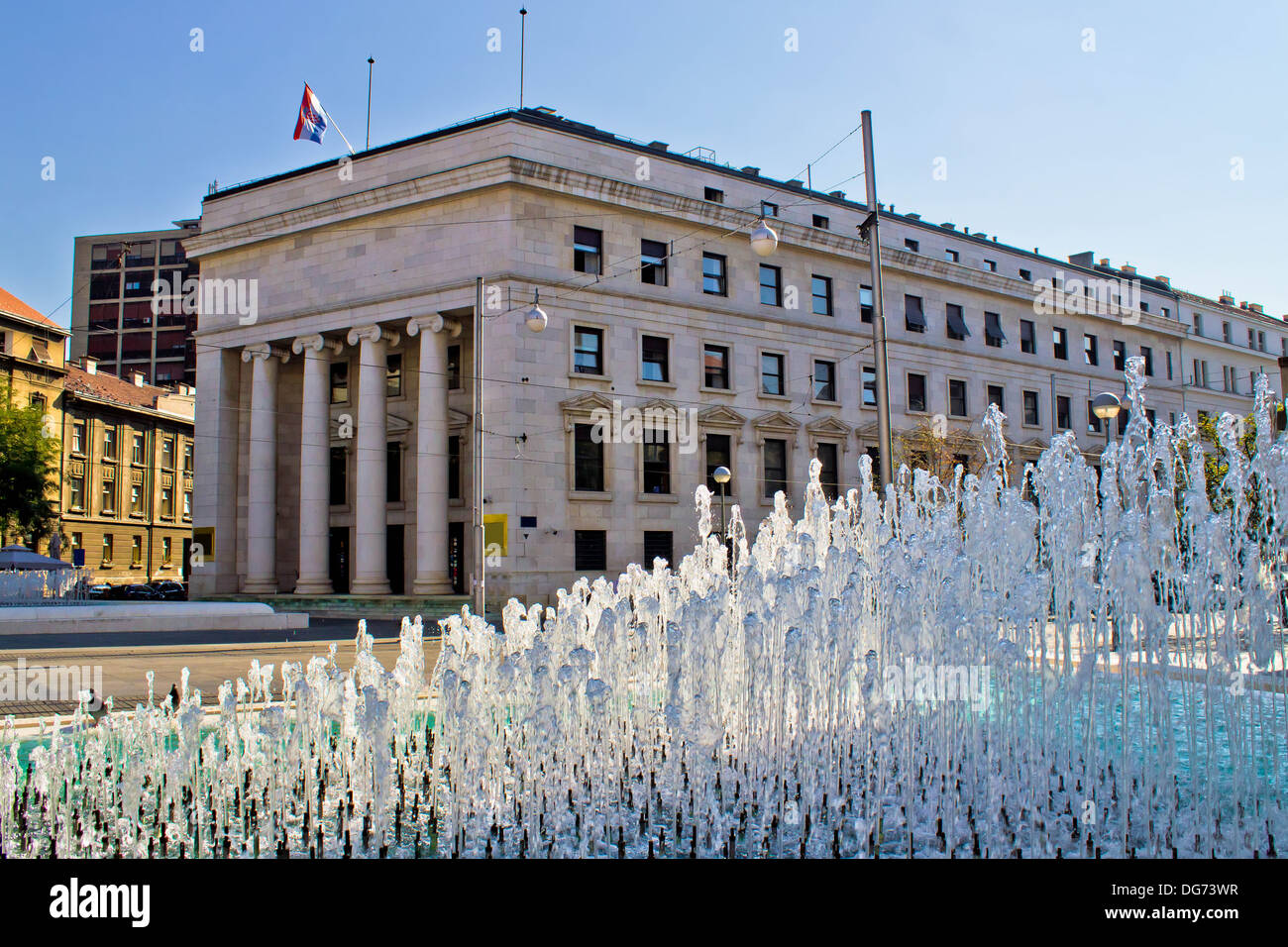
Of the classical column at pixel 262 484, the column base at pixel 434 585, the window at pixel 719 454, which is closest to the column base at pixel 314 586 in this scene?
the classical column at pixel 262 484

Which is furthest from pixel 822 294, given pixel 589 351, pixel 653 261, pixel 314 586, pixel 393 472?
pixel 314 586

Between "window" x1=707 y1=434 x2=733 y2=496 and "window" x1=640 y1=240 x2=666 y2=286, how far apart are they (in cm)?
648

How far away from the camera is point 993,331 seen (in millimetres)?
46156

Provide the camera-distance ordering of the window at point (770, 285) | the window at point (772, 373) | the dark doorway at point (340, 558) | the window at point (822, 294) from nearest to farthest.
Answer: the window at point (772, 373)
the window at point (770, 285)
the dark doorway at point (340, 558)
the window at point (822, 294)

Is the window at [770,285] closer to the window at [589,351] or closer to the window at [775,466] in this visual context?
the window at [775,466]

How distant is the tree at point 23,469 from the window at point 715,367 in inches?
1404

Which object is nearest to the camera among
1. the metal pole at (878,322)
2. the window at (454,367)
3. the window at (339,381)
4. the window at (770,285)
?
the metal pole at (878,322)

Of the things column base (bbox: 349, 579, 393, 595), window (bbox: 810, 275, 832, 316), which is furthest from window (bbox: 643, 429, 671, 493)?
column base (bbox: 349, 579, 393, 595)

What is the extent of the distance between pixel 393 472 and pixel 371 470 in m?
3.69

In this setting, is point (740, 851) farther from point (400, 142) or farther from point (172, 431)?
point (172, 431)

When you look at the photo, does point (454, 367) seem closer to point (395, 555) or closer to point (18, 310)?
point (395, 555)

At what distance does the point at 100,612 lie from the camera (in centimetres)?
2438

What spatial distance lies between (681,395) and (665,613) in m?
23.4

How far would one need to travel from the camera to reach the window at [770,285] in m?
38.1
